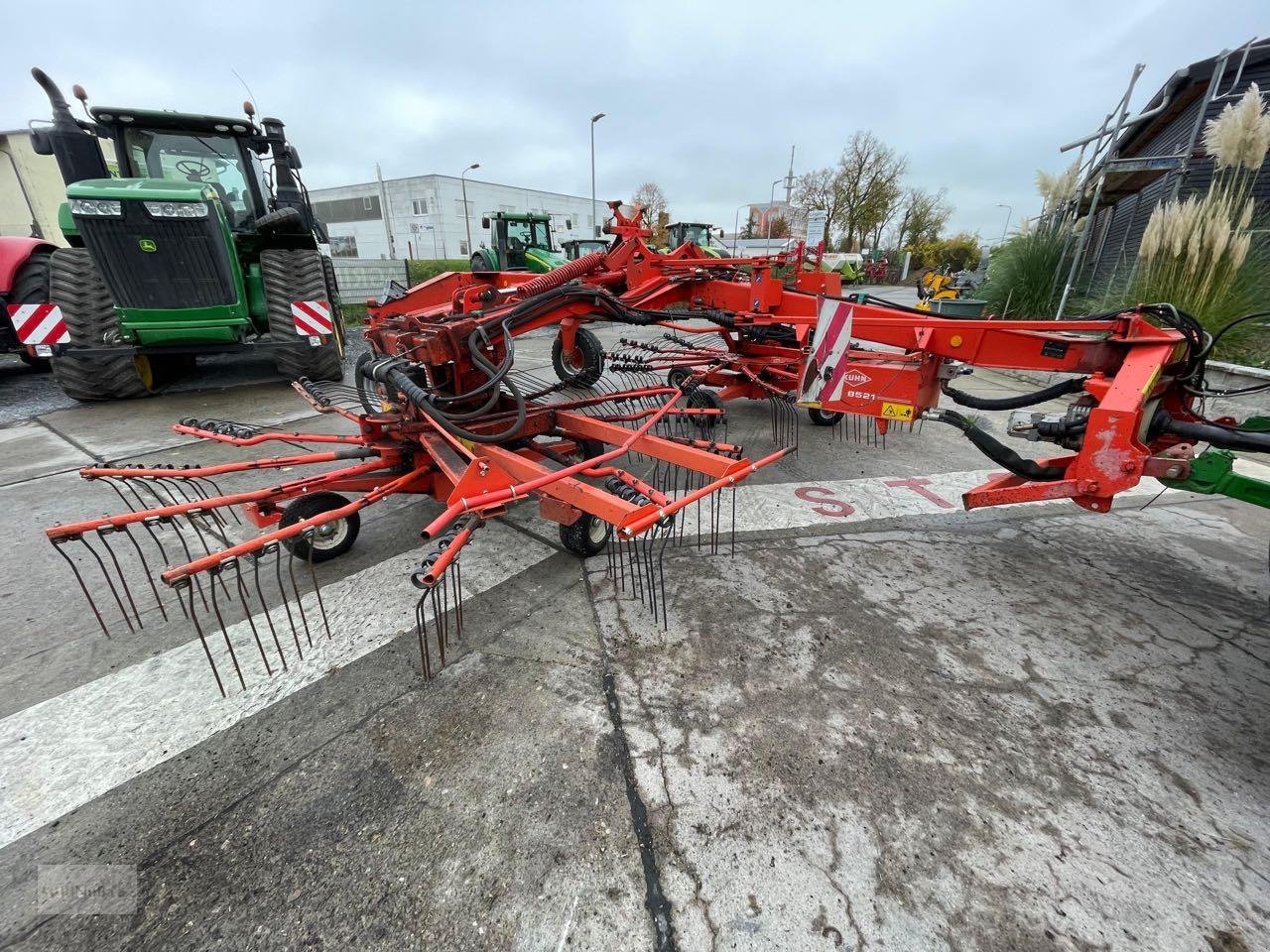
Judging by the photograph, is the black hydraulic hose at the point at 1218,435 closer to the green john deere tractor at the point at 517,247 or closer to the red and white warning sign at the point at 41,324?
the red and white warning sign at the point at 41,324

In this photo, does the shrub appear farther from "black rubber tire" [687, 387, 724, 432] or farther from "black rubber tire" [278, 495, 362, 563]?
"black rubber tire" [278, 495, 362, 563]

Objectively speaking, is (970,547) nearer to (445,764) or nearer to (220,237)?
(445,764)

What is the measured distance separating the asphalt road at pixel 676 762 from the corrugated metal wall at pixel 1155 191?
24.1 ft

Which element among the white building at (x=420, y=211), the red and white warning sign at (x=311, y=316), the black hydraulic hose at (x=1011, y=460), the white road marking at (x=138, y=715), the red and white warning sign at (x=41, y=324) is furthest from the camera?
the white building at (x=420, y=211)

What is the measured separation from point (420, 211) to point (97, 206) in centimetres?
3691

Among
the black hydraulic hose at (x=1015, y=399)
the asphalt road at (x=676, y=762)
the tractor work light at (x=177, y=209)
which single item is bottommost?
the asphalt road at (x=676, y=762)

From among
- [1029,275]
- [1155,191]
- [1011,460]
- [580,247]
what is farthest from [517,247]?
[1011,460]

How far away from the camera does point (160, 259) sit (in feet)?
17.4

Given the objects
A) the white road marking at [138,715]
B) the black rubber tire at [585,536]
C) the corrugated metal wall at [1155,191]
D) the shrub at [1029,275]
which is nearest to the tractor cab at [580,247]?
the shrub at [1029,275]

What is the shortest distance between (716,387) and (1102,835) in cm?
440

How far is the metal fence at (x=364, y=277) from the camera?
13438 millimetres

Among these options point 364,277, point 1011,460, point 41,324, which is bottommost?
point 1011,460

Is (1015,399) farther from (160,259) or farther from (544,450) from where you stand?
(160,259)

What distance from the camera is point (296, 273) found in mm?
6027
